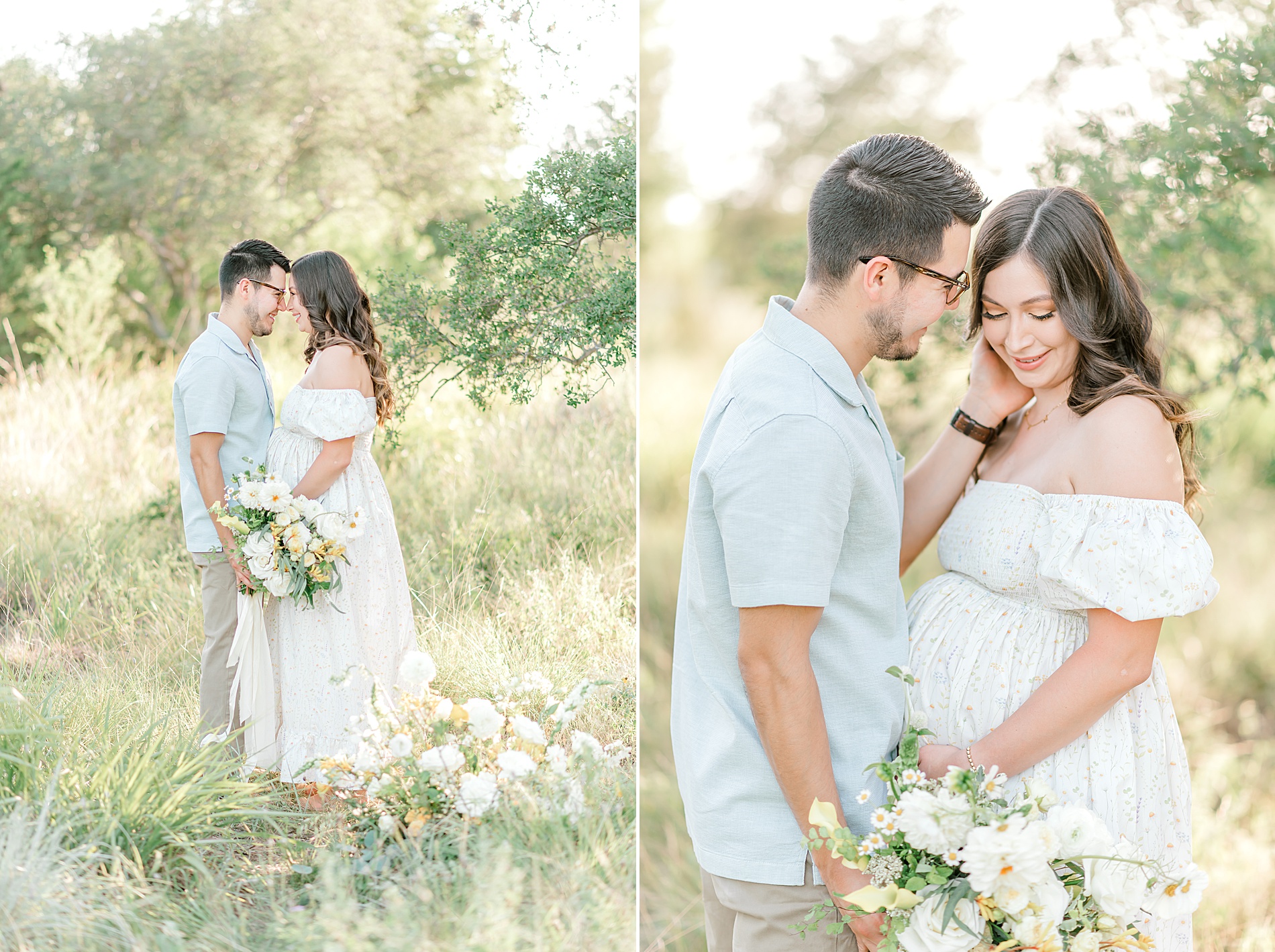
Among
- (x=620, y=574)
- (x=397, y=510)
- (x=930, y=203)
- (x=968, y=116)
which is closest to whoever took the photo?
(x=930, y=203)

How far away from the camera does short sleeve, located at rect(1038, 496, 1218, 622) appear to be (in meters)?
1.72

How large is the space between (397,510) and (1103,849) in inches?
68.4

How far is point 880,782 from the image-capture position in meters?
1.78

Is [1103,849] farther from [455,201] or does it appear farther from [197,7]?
[197,7]

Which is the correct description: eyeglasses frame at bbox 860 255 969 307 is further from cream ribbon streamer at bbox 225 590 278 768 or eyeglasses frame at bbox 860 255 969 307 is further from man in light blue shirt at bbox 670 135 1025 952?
cream ribbon streamer at bbox 225 590 278 768

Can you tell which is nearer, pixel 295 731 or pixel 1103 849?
pixel 1103 849

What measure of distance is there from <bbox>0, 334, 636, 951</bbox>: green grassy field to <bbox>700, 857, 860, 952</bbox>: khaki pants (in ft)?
1.04

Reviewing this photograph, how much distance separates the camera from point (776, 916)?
1.79 meters

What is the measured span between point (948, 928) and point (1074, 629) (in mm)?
693

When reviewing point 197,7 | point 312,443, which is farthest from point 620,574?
point 197,7

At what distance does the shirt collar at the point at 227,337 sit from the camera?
219cm

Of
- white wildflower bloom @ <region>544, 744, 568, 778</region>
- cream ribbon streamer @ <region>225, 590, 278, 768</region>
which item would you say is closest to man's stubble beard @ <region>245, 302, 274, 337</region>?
cream ribbon streamer @ <region>225, 590, 278, 768</region>

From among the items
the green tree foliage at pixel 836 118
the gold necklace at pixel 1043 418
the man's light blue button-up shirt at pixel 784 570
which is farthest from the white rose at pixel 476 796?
the green tree foliage at pixel 836 118

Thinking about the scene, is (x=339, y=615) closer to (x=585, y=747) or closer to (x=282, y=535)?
(x=282, y=535)
